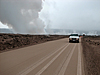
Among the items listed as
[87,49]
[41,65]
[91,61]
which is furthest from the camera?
[87,49]

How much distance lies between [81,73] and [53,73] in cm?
138

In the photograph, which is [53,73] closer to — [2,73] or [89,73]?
[89,73]

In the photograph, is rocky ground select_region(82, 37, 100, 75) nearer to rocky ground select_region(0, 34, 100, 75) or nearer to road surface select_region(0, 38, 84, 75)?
rocky ground select_region(0, 34, 100, 75)

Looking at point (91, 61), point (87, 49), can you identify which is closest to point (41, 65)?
point (91, 61)

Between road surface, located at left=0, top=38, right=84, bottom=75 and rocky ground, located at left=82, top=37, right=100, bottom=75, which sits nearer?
road surface, located at left=0, top=38, right=84, bottom=75

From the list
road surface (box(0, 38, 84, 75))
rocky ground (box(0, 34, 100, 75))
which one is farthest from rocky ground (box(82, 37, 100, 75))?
road surface (box(0, 38, 84, 75))

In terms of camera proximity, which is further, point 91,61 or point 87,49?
point 87,49

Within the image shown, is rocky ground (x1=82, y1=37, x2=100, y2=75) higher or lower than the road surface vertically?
lower

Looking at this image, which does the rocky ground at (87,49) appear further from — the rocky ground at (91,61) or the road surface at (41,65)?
the road surface at (41,65)

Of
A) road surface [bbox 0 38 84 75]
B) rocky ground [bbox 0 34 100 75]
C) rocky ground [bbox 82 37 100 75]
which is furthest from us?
rocky ground [bbox 0 34 100 75]

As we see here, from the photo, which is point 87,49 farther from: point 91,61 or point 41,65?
point 41,65

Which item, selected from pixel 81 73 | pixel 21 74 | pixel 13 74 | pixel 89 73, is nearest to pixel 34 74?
pixel 21 74

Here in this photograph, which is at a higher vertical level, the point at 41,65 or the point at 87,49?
the point at 41,65

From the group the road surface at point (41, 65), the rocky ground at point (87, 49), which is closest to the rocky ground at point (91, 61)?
the rocky ground at point (87, 49)
